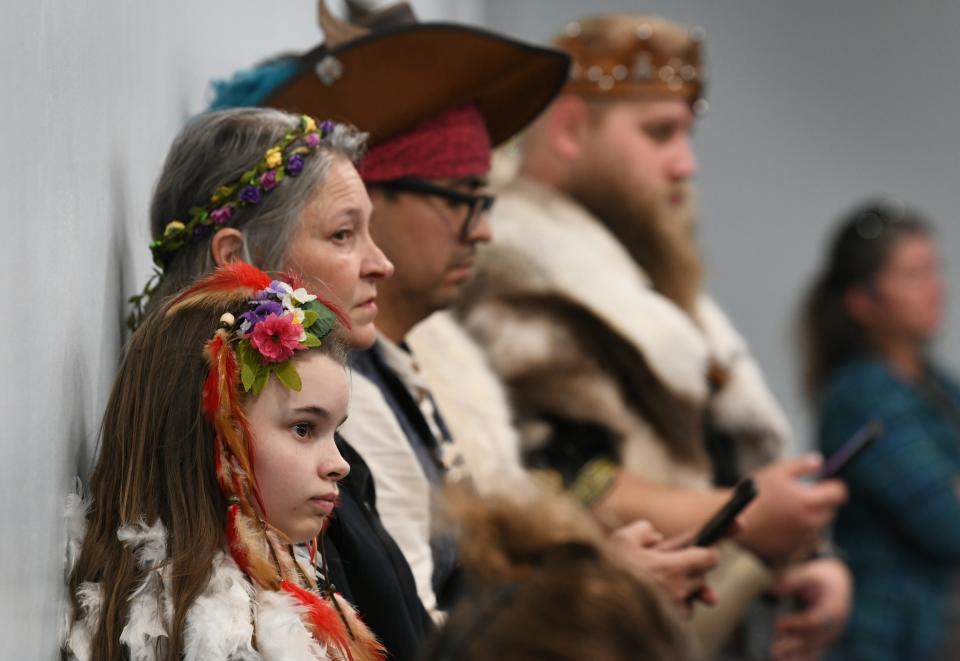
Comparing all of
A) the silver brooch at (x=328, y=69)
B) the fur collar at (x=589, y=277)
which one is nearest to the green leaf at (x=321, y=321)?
the silver brooch at (x=328, y=69)

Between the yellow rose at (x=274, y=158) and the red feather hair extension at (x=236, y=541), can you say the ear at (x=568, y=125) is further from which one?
the red feather hair extension at (x=236, y=541)

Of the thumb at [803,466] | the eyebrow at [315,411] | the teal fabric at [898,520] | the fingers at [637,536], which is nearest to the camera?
the eyebrow at [315,411]

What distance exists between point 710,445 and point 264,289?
6.92ft

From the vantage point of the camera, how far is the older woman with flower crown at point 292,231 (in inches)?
66.4

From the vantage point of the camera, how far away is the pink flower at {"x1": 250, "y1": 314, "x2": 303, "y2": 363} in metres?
1.40

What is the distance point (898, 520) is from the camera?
392cm

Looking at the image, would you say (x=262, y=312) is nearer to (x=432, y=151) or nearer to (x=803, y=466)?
(x=432, y=151)

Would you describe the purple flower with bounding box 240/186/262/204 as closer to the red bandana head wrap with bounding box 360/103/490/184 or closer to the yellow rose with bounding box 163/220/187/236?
the yellow rose with bounding box 163/220/187/236

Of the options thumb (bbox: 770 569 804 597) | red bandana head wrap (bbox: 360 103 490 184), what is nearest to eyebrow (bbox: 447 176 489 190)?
red bandana head wrap (bbox: 360 103 490 184)

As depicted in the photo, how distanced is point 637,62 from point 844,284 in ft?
3.76

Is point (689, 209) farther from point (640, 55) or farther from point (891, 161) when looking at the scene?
point (891, 161)

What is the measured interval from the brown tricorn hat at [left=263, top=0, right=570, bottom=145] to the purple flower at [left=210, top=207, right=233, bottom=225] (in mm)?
432

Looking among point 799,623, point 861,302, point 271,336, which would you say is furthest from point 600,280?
point 271,336

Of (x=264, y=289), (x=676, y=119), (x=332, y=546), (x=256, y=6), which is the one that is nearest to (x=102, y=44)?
(x=264, y=289)
